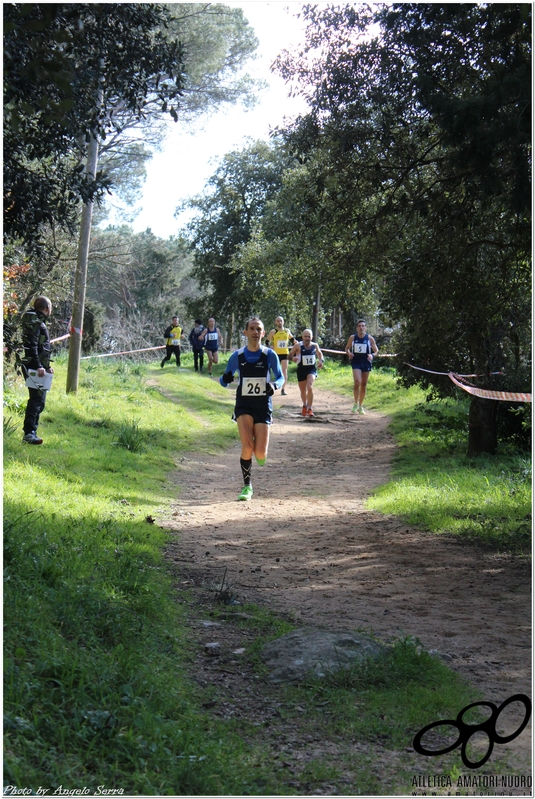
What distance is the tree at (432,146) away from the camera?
22.0ft

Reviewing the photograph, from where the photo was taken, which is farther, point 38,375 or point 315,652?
point 38,375

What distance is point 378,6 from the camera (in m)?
8.63

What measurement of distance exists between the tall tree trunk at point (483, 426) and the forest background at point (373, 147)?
0.06 feet

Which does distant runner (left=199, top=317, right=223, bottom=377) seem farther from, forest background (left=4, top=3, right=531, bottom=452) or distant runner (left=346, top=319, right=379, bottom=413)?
forest background (left=4, top=3, right=531, bottom=452)

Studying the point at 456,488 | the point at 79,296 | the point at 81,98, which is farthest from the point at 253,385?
the point at 79,296

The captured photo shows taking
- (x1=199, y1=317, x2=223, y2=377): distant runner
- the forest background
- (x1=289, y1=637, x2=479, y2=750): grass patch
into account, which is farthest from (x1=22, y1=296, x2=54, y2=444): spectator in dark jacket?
(x1=199, y1=317, x2=223, y2=377): distant runner

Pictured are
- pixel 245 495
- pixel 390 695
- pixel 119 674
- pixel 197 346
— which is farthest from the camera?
pixel 197 346

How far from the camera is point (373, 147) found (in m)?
9.20

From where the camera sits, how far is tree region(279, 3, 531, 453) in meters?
6.70

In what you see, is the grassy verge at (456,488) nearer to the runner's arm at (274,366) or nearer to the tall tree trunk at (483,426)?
the tall tree trunk at (483,426)

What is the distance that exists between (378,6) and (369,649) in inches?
276

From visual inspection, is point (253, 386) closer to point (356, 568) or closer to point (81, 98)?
point (356, 568)

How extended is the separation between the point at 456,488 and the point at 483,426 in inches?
100

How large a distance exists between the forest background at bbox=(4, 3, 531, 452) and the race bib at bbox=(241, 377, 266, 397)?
5.67ft
